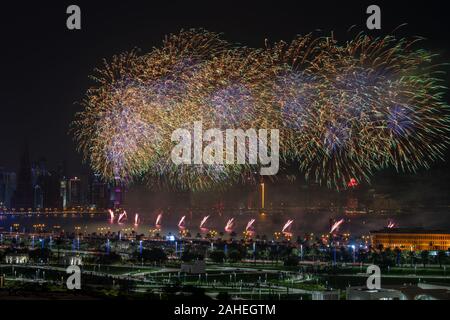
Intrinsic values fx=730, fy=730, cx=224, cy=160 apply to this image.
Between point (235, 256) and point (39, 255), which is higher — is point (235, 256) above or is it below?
below

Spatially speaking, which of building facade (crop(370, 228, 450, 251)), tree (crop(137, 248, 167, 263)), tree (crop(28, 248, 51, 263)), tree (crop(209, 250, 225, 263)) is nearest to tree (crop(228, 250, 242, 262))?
tree (crop(209, 250, 225, 263))

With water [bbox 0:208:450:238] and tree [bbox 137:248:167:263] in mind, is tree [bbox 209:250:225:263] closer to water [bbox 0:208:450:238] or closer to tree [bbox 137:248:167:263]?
tree [bbox 137:248:167:263]

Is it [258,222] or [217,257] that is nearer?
[217,257]

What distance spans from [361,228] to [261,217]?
1933 centimetres

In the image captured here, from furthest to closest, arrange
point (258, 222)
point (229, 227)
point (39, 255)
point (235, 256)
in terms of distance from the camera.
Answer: point (258, 222) → point (229, 227) → point (235, 256) → point (39, 255)

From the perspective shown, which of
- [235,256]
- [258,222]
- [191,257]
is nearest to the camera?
[191,257]

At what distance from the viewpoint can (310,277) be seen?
77.5 ft

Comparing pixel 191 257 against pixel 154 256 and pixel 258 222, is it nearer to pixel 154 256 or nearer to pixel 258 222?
pixel 154 256

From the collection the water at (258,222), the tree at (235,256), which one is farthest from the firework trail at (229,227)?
the tree at (235,256)

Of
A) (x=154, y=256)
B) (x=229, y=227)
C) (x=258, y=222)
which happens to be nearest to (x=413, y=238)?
(x=154, y=256)

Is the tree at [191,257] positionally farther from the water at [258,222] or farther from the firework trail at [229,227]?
the firework trail at [229,227]

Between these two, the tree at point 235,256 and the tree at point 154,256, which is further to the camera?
the tree at point 235,256
